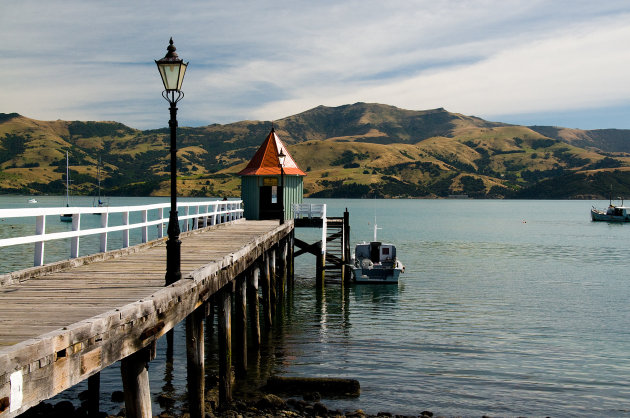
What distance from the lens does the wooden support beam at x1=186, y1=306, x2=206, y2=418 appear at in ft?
33.0

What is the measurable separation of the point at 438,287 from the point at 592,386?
18.5 meters

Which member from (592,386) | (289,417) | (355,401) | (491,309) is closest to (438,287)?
(491,309)

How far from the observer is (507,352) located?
19.3 metres

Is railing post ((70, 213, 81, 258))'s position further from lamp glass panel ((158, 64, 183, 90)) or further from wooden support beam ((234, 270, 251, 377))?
wooden support beam ((234, 270, 251, 377))

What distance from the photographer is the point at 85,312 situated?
709cm

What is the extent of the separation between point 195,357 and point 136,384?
3008 mm

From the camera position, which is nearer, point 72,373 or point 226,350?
point 72,373

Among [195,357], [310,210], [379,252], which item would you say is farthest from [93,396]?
[379,252]

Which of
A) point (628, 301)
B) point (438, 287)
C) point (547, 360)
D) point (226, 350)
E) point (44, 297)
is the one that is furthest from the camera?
point (438, 287)

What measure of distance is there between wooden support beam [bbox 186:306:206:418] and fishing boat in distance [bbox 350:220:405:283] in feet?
78.7

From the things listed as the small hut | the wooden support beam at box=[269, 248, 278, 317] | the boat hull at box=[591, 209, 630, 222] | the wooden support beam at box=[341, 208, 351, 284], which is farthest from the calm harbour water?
the boat hull at box=[591, 209, 630, 222]

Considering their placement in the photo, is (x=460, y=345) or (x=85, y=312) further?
(x=460, y=345)

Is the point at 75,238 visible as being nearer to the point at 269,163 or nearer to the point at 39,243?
the point at 39,243

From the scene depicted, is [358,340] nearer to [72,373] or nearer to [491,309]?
[491,309]
